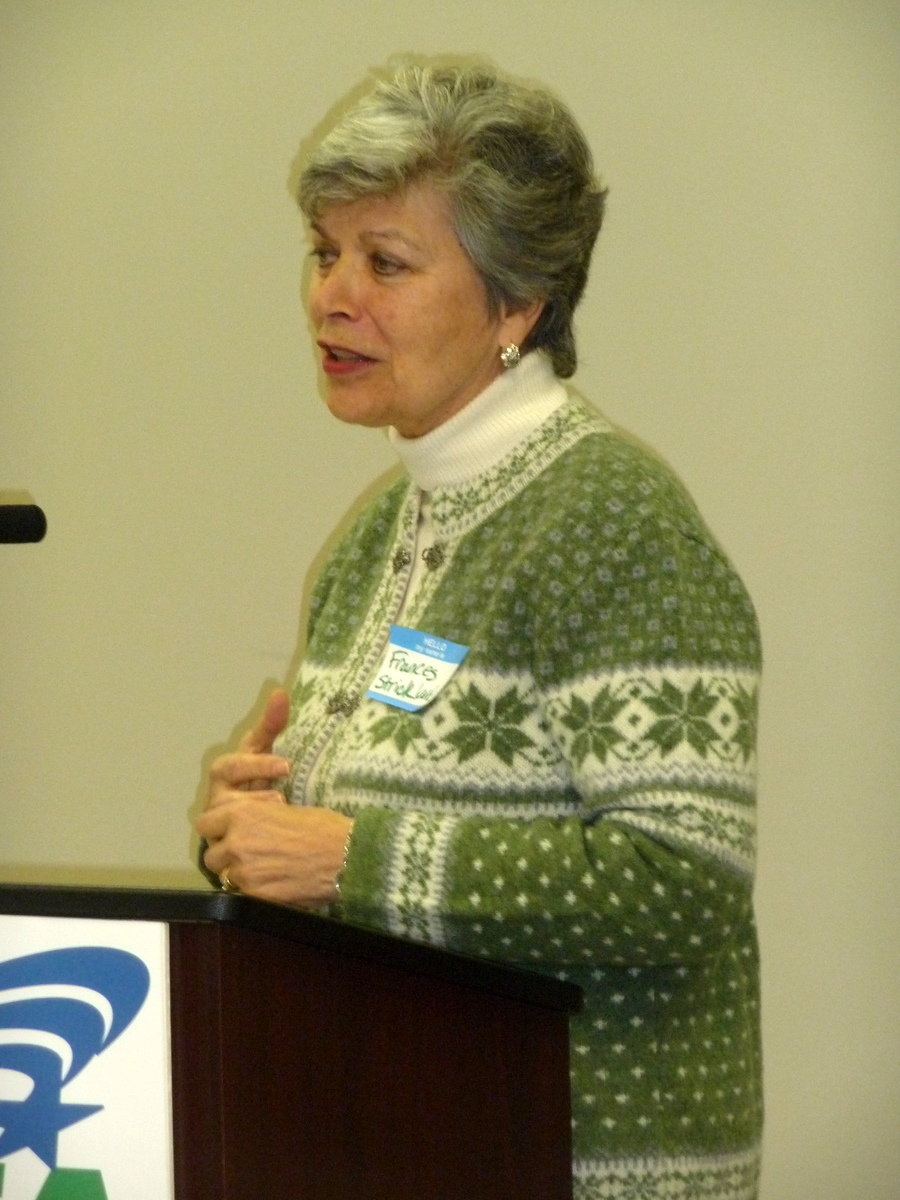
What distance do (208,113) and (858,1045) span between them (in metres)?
1.86

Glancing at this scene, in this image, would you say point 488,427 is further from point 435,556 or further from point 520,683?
point 520,683

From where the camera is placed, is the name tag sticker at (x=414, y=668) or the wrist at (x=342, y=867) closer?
the wrist at (x=342, y=867)

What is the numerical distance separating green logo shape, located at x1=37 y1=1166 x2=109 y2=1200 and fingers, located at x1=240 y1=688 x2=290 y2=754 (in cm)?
68

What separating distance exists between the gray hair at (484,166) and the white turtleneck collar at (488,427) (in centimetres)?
6

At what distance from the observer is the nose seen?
1638 millimetres

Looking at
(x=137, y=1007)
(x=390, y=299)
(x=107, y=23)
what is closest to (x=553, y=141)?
(x=390, y=299)

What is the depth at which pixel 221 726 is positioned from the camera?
8.89 ft

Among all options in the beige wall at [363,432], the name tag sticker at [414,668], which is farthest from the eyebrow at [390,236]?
the beige wall at [363,432]

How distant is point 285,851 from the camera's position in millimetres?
1365

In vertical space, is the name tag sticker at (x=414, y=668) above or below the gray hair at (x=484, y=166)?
below

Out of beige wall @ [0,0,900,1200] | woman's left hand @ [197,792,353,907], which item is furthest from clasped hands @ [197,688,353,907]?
beige wall @ [0,0,900,1200]

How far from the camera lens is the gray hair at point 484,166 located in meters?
1.61

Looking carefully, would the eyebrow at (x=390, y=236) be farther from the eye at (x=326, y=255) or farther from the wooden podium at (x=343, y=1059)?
the wooden podium at (x=343, y=1059)

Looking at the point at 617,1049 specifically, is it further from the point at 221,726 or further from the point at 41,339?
the point at 41,339
